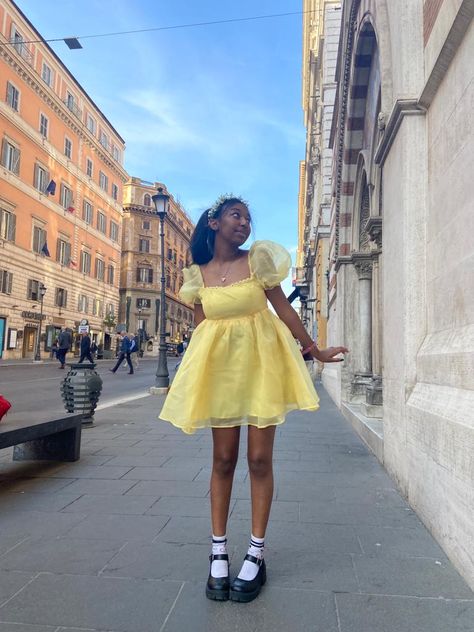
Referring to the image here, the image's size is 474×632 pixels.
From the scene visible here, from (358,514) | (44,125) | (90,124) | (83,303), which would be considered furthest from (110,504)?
(90,124)

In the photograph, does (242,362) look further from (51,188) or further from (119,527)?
(51,188)

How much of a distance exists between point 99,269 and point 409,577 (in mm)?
48749

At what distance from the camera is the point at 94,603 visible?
2.21m

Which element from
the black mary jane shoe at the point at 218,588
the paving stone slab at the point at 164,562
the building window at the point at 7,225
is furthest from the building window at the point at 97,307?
the black mary jane shoe at the point at 218,588

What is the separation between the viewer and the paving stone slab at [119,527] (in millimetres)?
3021

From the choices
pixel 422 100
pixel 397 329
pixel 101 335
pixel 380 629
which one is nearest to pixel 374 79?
pixel 422 100

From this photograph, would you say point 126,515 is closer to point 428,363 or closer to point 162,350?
point 428,363

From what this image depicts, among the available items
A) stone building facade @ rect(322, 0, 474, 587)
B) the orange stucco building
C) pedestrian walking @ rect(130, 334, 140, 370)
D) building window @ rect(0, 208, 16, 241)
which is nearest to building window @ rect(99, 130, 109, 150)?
the orange stucco building

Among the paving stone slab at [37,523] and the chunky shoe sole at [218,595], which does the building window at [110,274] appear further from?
the chunky shoe sole at [218,595]

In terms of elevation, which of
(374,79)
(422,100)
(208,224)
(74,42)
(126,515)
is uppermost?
(74,42)

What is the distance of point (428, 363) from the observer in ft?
11.1

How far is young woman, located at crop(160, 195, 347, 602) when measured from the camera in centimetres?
239

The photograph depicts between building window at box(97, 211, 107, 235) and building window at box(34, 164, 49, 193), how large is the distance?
33.9 ft

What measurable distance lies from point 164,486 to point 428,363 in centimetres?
238
